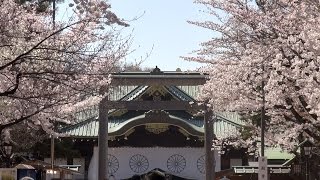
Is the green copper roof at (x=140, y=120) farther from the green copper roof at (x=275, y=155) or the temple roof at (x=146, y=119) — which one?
the green copper roof at (x=275, y=155)

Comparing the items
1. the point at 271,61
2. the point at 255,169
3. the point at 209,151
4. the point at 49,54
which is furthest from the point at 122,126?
the point at 49,54

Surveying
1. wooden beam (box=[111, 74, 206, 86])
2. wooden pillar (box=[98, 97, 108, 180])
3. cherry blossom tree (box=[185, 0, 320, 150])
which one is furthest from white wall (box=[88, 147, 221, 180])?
cherry blossom tree (box=[185, 0, 320, 150])

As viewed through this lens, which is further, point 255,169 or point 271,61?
point 255,169

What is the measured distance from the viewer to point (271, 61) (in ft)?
45.1

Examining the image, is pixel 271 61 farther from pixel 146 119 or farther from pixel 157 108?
pixel 146 119

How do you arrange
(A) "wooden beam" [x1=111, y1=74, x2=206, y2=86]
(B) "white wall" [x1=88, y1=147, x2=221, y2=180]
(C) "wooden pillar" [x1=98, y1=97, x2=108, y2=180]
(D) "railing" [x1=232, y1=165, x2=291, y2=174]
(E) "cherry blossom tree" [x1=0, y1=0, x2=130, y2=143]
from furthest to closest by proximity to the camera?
(B) "white wall" [x1=88, y1=147, x2=221, y2=180] < (D) "railing" [x1=232, y1=165, x2=291, y2=174] < (C) "wooden pillar" [x1=98, y1=97, x2=108, y2=180] < (A) "wooden beam" [x1=111, y1=74, x2=206, y2=86] < (E) "cherry blossom tree" [x1=0, y1=0, x2=130, y2=143]

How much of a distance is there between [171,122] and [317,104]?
21289mm

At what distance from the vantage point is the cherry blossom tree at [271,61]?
11.9m

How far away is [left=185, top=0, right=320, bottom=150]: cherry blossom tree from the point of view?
11.9 m

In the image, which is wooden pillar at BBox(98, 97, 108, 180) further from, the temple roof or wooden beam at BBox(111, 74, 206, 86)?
the temple roof

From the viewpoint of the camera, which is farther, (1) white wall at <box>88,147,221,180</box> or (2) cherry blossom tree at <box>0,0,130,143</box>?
(1) white wall at <box>88,147,221,180</box>

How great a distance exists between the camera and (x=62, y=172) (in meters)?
25.0

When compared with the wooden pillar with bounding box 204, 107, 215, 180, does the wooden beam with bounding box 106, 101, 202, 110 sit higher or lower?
higher

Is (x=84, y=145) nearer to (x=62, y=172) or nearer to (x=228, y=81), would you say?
(x=62, y=172)
